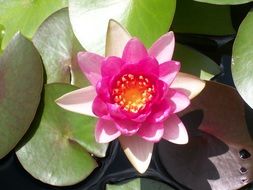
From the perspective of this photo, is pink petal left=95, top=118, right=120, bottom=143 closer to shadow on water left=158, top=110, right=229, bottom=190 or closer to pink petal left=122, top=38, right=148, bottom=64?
pink petal left=122, top=38, right=148, bottom=64

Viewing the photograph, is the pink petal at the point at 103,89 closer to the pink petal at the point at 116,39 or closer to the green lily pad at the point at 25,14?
the pink petal at the point at 116,39

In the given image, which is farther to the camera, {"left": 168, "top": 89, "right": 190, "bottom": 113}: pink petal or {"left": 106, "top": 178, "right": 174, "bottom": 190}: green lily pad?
{"left": 106, "top": 178, "right": 174, "bottom": 190}: green lily pad

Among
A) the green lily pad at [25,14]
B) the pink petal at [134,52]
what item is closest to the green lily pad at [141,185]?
the pink petal at [134,52]

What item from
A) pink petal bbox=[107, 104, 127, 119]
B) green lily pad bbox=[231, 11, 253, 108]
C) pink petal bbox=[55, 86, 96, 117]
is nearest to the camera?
pink petal bbox=[107, 104, 127, 119]

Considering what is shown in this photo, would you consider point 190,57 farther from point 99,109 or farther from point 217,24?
point 99,109

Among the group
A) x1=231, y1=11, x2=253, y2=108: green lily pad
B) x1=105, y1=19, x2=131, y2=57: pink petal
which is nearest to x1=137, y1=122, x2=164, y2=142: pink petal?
x1=105, y1=19, x2=131, y2=57: pink petal

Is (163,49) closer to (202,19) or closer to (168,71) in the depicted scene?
(168,71)

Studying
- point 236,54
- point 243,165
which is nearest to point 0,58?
point 236,54
